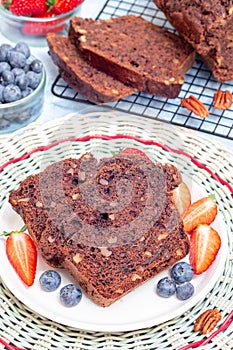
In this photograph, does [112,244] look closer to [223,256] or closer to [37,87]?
[223,256]

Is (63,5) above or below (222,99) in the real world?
above

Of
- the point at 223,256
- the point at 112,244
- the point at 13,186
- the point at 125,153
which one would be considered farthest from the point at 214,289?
the point at 13,186

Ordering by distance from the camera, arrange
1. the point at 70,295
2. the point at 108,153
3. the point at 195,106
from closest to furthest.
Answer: the point at 70,295, the point at 108,153, the point at 195,106

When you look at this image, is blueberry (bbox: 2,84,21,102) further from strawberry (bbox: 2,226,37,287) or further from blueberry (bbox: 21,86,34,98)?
strawberry (bbox: 2,226,37,287)

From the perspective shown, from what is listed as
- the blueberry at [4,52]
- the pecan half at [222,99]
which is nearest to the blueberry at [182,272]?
the pecan half at [222,99]

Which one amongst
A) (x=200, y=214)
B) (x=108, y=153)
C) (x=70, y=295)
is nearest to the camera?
(x=70, y=295)

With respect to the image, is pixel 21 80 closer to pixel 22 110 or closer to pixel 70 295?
pixel 22 110

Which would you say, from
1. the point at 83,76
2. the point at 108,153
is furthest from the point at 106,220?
the point at 83,76
